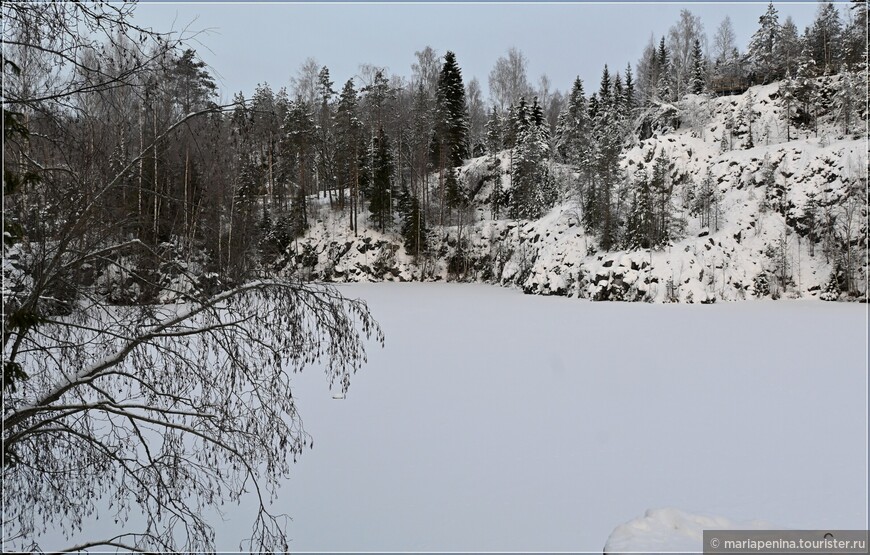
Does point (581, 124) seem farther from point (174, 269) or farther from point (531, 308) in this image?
point (174, 269)

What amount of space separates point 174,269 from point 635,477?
14.8 feet

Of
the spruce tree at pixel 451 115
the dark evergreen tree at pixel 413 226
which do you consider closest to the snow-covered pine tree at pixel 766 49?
the spruce tree at pixel 451 115

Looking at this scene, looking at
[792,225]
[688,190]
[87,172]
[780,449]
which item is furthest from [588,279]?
[87,172]

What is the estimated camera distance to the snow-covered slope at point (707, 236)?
20062 mm

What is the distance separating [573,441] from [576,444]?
90mm

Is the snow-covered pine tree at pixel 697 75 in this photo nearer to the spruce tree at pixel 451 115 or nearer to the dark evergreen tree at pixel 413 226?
the spruce tree at pixel 451 115

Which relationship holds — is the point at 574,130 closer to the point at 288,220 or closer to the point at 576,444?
the point at 576,444

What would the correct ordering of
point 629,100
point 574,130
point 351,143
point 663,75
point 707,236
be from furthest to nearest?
point 629,100 < point 663,75 < point 574,130 < point 351,143 < point 707,236

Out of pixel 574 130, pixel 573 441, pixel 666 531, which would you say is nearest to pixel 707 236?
pixel 574 130

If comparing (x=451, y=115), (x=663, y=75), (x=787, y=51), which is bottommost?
(x=451, y=115)

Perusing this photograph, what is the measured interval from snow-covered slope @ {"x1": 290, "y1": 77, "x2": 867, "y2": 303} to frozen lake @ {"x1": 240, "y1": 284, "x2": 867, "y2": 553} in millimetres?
9202

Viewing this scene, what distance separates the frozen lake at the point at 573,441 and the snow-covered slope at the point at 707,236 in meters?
9.20

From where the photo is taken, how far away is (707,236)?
71.1 ft

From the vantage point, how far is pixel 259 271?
233 centimetres
